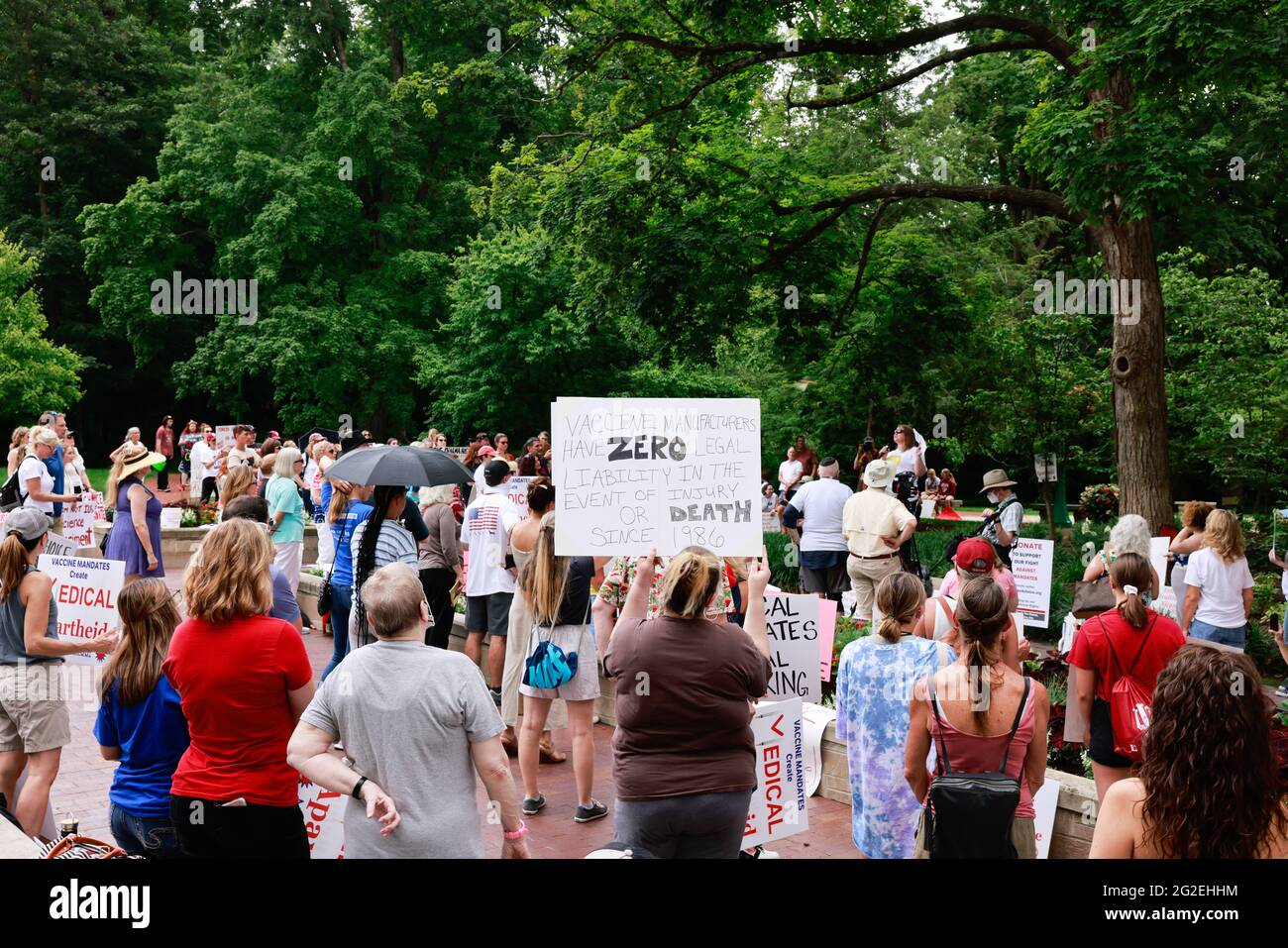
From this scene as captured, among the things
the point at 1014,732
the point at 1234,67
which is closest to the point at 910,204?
the point at 1234,67

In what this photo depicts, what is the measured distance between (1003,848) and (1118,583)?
5.56 feet

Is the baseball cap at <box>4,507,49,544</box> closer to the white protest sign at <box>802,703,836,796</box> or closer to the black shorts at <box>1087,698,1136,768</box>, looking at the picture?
the white protest sign at <box>802,703,836,796</box>

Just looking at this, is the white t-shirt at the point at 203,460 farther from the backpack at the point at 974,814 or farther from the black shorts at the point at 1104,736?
the backpack at the point at 974,814

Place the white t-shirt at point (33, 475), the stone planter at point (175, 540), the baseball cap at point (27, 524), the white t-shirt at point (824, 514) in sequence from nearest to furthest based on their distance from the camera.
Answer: the baseball cap at point (27, 524) → the white t-shirt at point (824, 514) → the white t-shirt at point (33, 475) → the stone planter at point (175, 540)

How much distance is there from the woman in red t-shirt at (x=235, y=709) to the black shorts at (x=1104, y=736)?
3.33 meters

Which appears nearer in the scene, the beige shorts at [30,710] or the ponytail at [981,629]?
the ponytail at [981,629]

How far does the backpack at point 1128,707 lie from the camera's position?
4762mm

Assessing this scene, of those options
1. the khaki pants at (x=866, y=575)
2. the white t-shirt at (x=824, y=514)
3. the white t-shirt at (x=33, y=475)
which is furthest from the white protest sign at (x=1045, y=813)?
the white t-shirt at (x=33, y=475)

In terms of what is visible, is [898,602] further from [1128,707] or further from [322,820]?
[322,820]

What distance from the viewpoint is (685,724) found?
159 inches

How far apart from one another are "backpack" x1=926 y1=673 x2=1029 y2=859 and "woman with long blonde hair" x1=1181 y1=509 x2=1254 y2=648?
510 centimetres

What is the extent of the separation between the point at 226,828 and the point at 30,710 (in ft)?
6.74

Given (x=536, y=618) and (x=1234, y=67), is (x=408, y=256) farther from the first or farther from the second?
(x=536, y=618)
